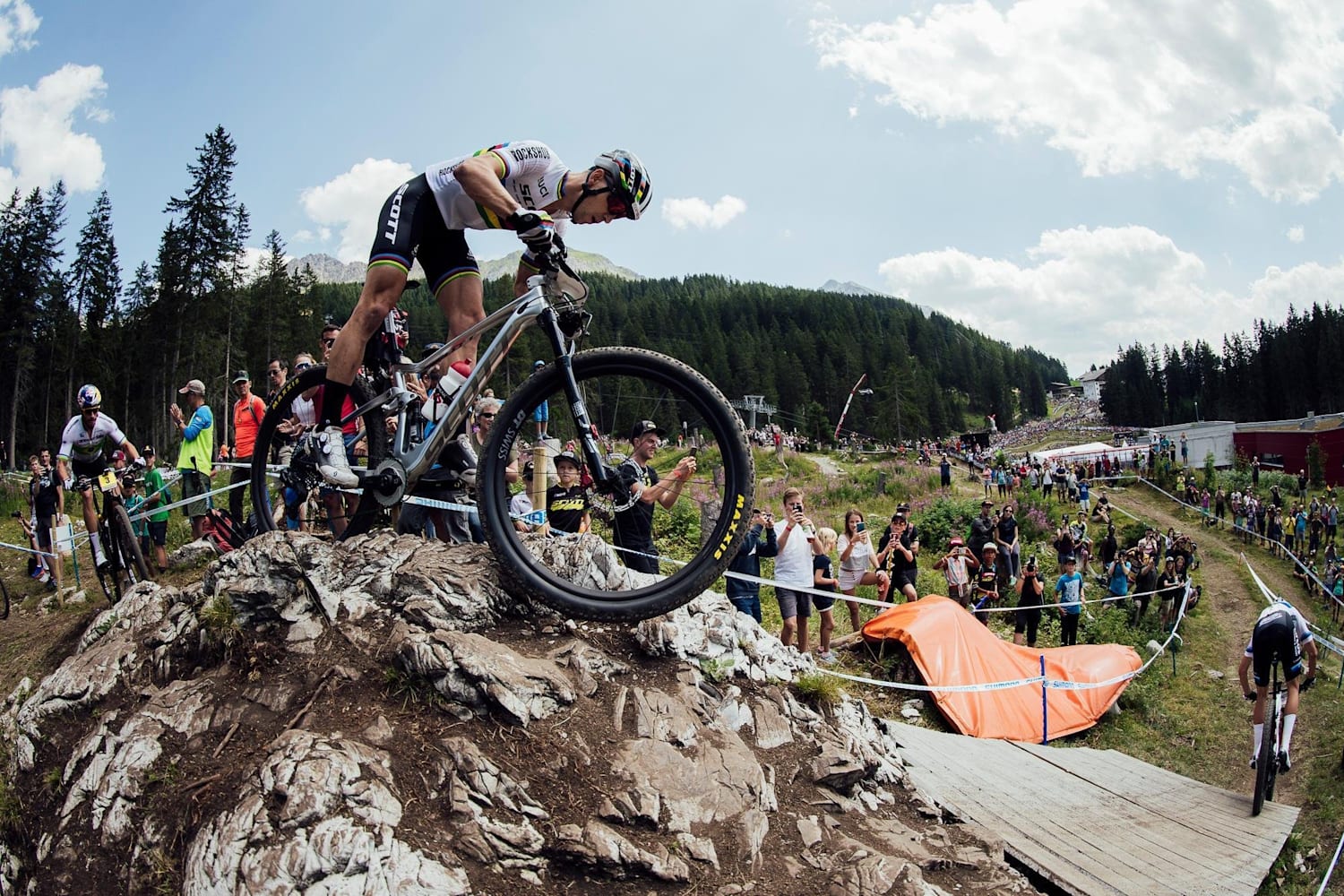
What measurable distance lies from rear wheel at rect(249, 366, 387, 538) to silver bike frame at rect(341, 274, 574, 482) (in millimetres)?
170

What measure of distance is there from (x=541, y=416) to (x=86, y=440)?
24.4 feet

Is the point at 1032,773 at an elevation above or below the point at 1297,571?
above

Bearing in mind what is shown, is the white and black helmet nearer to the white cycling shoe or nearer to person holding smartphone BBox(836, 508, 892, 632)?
the white cycling shoe

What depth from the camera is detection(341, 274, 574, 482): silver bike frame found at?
4672 millimetres

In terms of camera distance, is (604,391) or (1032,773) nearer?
(604,391)

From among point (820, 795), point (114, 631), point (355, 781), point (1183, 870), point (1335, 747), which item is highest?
point (114, 631)

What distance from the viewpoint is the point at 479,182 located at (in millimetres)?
4691

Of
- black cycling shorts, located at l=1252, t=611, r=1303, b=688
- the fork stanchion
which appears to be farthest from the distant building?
black cycling shorts, located at l=1252, t=611, r=1303, b=688

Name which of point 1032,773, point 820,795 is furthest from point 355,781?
point 1032,773

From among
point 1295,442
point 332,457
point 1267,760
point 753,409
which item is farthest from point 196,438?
point 1295,442

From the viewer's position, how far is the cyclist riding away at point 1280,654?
9.53 meters

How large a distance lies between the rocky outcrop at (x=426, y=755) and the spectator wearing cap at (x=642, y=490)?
358 mm

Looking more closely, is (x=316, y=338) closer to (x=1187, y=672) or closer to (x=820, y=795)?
(x=1187, y=672)

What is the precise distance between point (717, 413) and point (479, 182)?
196 cm
